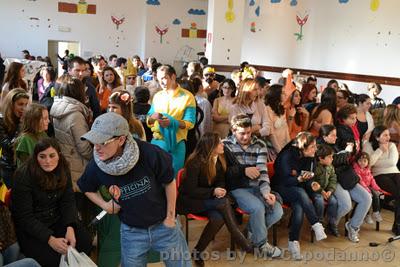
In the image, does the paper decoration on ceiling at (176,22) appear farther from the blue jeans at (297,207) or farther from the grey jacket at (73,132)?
the grey jacket at (73,132)

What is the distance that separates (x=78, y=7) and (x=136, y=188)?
1254 centimetres

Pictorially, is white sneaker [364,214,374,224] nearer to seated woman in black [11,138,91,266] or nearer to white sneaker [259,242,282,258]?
white sneaker [259,242,282,258]

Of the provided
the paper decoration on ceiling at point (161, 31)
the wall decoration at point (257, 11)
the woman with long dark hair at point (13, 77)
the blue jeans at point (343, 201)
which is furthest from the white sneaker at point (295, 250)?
the paper decoration on ceiling at point (161, 31)

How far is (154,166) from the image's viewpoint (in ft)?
7.18

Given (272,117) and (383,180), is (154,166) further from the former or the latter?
(383,180)

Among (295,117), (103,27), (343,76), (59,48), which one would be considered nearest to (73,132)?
(295,117)

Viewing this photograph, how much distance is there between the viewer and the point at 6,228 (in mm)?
2566

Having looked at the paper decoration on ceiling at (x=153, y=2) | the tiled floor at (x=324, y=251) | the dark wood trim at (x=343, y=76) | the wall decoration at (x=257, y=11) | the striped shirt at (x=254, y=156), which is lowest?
the tiled floor at (x=324, y=251)

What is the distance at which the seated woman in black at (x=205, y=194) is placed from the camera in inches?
136

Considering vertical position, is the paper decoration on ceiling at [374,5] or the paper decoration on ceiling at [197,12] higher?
the paper decoration on ceiling at [197,12]

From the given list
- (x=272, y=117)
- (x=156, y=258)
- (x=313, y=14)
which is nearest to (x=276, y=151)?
(x=272, y=117)

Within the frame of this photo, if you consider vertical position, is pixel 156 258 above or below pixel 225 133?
below

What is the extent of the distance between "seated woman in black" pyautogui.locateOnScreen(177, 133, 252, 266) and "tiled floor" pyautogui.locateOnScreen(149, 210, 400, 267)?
0.69ft

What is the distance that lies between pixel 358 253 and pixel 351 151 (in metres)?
1.07
